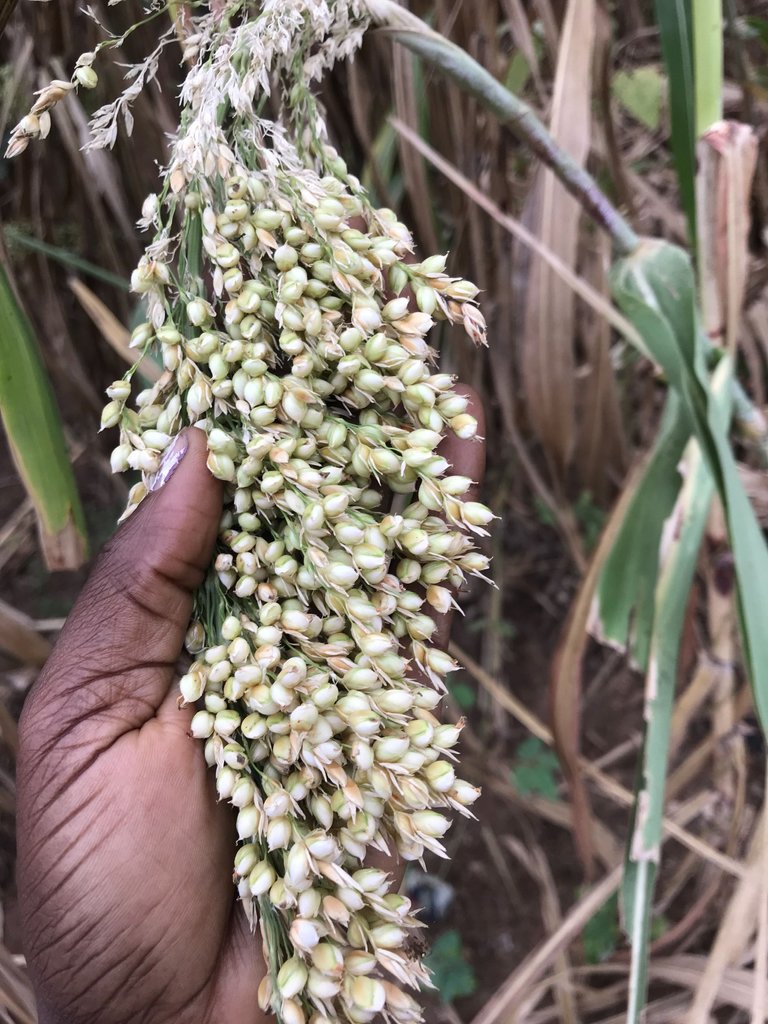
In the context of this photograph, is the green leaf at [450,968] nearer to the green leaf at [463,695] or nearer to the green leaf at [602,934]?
the green leaf at [602,934]

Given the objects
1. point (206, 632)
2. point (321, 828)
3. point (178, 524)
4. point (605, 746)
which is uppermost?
point (178, 524)

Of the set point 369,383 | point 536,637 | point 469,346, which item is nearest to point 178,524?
point 369,383

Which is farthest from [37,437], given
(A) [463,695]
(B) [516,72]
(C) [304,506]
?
(A) [463,695]

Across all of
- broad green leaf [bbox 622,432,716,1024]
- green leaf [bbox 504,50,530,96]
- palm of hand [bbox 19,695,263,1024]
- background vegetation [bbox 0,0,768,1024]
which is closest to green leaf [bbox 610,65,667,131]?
background vegetation [bbox 0,0,768,1024]

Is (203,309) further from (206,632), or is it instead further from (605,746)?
(605,746)

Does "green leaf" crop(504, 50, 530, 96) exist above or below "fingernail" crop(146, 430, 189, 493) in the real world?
above

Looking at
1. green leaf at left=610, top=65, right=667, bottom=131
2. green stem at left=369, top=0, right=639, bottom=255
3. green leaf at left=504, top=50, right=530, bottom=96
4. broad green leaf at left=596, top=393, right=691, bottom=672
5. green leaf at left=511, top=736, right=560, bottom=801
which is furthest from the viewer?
green leaf at left=511, top=736, right=560, bottom=801

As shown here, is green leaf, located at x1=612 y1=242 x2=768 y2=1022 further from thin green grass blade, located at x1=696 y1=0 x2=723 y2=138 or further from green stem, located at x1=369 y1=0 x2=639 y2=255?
thin green grass blade, located at x1=696 y1=0 x2=723 y2=138
